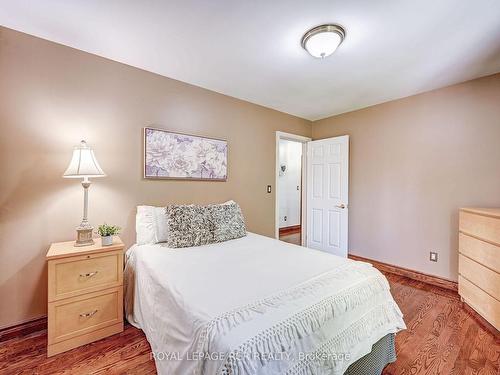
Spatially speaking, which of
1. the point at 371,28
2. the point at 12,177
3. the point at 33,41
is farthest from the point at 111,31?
the point at 371,28

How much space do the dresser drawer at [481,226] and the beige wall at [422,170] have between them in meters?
0.36

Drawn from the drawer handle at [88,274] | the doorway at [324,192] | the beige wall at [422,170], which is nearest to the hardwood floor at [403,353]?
the drawer handle at [88,274]

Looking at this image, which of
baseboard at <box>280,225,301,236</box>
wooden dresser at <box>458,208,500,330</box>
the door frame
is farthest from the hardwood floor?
baseboard at <box>280,225,301,236</box>

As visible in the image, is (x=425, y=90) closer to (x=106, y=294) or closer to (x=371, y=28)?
(x=371, y=28)

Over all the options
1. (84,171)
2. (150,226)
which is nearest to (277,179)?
(150,226)

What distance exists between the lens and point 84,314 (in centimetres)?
172

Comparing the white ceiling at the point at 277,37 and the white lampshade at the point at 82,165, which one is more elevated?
the white ceiling at the point at 277,37

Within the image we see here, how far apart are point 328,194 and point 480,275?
1.93 metres

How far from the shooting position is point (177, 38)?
1853 millimetres

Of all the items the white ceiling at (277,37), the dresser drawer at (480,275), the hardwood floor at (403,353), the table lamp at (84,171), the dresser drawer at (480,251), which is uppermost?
the white ceiling at (277,37)

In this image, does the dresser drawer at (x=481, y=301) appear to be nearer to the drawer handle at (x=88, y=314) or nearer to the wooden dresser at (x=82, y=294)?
the wooden dresser at (x=82, y=294)

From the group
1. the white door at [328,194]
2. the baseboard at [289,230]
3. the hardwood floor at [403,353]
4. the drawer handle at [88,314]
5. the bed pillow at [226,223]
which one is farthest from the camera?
the baseboard at [289,230]

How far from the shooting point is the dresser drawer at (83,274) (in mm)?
1612

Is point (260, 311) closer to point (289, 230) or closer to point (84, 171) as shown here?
point (84, 171)
